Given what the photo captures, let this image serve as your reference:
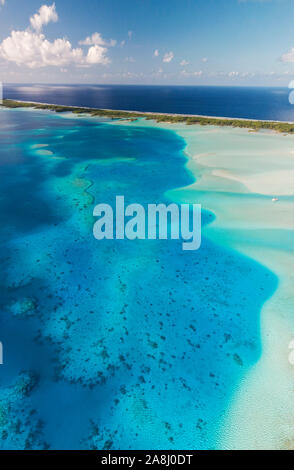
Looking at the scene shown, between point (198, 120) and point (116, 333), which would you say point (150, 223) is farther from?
point (198, 120)

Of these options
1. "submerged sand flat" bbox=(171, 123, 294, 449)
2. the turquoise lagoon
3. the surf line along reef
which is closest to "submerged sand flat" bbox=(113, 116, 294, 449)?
"submerged sand flat" bbox=(171, 123, 294, 449)

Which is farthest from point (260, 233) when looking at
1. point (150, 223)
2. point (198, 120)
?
point (198, 120)

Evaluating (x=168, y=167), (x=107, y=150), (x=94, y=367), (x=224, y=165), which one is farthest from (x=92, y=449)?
(x=107, y=150)

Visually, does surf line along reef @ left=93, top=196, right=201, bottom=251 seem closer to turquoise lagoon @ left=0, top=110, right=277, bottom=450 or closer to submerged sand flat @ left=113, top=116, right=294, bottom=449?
turquoise lagoon @ left=0, top=110, right=277, bottom=450

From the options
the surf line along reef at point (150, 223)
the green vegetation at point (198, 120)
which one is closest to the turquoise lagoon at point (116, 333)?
→ the surf line along reef at point (150, 223)

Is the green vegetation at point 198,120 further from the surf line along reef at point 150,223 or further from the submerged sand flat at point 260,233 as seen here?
the surf line along reef at point 150,223
